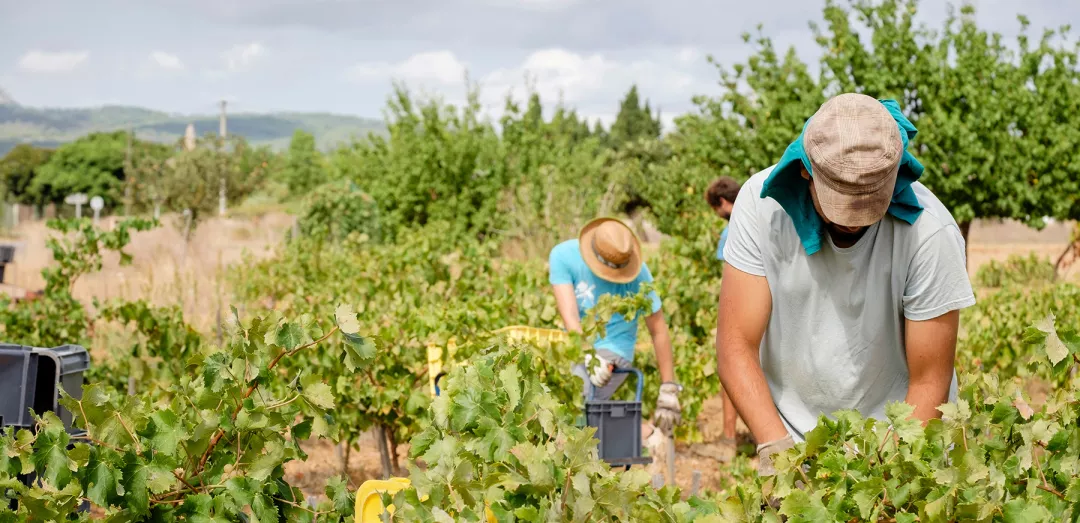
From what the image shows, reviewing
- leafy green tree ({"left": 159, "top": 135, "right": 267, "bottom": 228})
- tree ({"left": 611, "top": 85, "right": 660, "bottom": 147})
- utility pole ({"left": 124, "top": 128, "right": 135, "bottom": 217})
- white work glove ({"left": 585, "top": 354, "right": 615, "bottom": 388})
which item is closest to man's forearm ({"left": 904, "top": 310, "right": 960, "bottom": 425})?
white work glove ({"left": 585, "top": 354, "right": 615, "bottom": 388})

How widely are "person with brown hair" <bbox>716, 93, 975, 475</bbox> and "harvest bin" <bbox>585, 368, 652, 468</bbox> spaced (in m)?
1.61

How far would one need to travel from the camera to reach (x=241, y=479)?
2086 mm

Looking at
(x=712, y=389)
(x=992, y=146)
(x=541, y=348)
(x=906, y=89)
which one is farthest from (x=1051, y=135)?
(x=541, y=348)

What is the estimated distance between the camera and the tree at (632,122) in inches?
2295

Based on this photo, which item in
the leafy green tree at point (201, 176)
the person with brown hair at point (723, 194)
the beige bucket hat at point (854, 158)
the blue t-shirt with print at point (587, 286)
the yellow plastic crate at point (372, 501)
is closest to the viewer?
the beige bucket hat at point (854, 158)

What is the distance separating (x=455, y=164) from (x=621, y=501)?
68.7 ft

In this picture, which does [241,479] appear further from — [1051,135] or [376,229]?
[376,229]

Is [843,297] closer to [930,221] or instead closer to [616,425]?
[930,221]

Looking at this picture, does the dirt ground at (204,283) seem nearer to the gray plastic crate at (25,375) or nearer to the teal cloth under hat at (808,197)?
the gray plastic crate at (25,375)

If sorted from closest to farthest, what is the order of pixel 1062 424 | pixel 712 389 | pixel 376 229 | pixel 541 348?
1. pixel 1062 424
2. pixel 541 348
3. pixel 712 389
4. pixel 376 229

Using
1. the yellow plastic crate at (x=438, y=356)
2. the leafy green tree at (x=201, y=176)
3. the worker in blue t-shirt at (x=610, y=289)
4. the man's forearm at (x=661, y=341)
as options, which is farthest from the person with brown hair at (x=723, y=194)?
the leafy green tree at (x=201, y=176)

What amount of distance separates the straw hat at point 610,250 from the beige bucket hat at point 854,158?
2.59m

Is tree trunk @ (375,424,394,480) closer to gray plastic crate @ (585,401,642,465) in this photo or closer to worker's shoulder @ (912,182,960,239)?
gray plastic crate @ (585,401,642,465)

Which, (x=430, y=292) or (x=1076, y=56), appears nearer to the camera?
(x=430, y=292)
